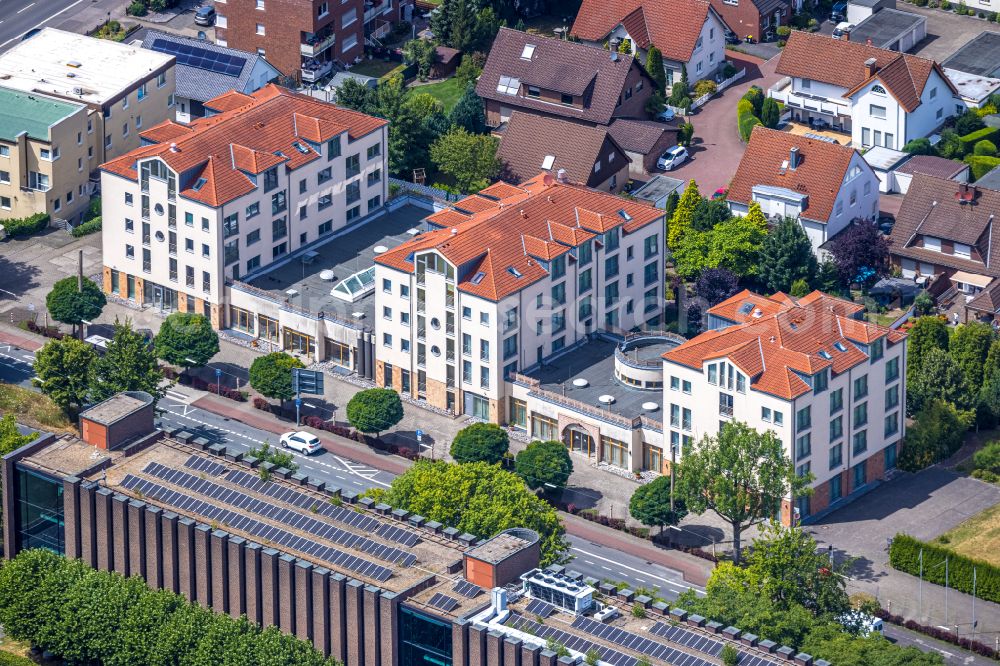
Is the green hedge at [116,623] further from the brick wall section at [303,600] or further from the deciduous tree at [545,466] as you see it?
the deciduous tree at [545,466]

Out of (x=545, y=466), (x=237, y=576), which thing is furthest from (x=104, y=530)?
(x=545, y=466)

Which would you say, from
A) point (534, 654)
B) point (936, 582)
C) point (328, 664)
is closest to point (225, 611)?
point (328, 664)

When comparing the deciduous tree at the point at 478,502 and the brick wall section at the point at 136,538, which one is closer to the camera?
the brick wall section at the point at 136,538

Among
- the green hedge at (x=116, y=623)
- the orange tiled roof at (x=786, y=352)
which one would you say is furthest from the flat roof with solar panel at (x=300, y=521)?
the orange tiled roof at (x=786, y=352)

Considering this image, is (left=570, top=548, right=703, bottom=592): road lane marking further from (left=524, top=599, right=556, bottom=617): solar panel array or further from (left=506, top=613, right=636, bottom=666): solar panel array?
(left=506, top=613, right=636, bottom=666): solar panel array

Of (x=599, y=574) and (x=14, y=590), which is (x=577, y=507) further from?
(x=14, y=590)
